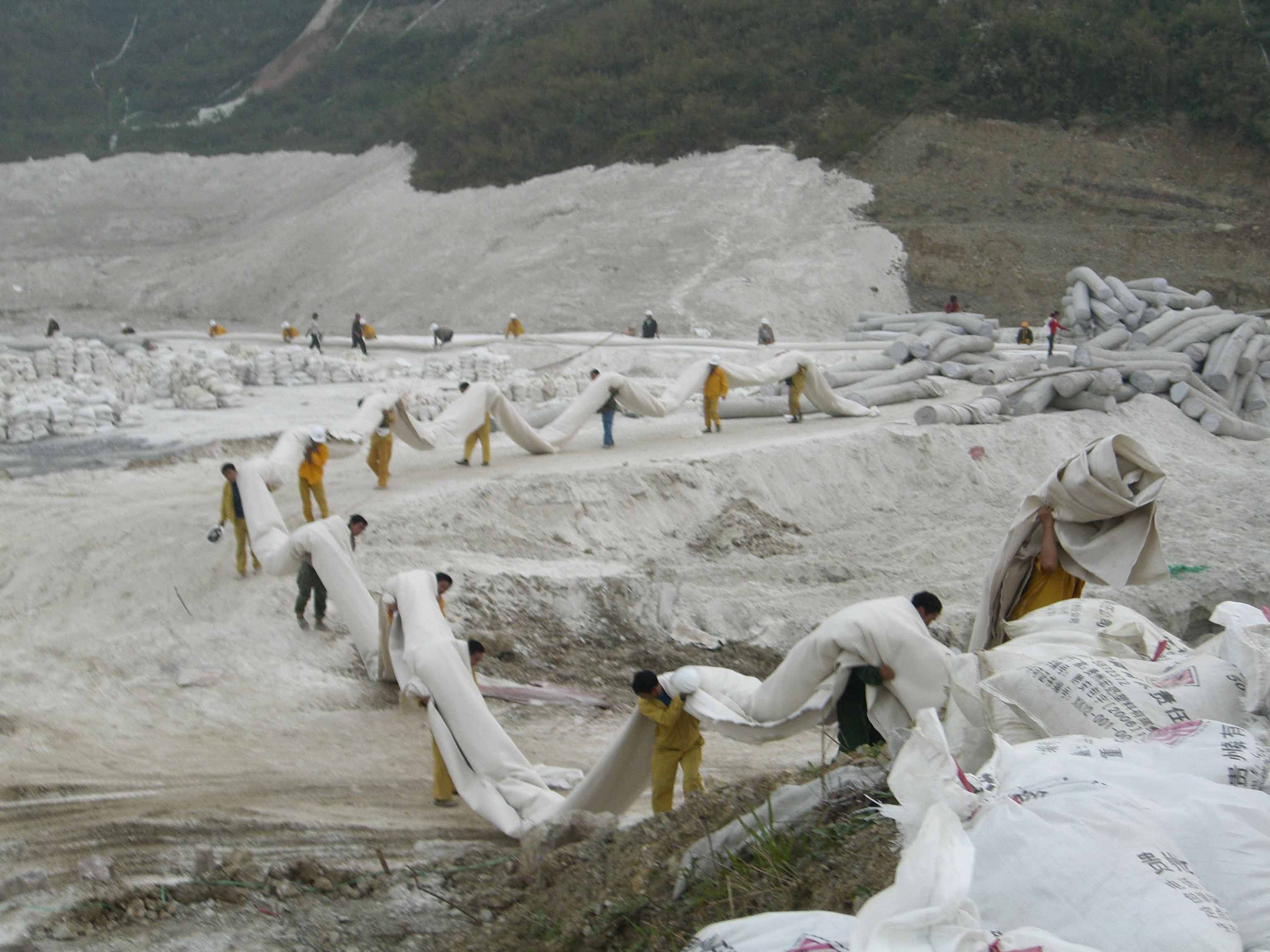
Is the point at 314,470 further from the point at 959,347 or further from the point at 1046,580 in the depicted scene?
the point at 959,347

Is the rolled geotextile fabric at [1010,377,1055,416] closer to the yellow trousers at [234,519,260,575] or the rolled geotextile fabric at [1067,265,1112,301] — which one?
the rolled geotextile fabric at [1067,265,1112,301]

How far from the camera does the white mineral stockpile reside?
30406 millimetres

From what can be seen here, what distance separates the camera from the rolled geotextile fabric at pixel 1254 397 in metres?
19.7

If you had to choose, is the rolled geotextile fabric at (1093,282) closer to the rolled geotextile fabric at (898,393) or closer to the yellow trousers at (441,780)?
the rolled geotextile fabric at (898,393)

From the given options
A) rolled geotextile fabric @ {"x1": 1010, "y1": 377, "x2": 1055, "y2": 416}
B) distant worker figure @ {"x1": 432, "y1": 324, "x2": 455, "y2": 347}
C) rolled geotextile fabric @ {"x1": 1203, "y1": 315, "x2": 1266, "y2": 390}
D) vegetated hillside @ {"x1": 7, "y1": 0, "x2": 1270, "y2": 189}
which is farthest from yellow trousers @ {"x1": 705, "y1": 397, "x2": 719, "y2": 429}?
vegetated hillside @ {"x1": 7, "y1": 0, "x2": 1270, "y2": 189}

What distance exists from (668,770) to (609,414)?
918cm

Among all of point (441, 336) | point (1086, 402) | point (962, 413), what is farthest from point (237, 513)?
point (441, 336)

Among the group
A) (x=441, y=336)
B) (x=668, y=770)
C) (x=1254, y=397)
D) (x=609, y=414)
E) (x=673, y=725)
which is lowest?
(x=668, y=770)

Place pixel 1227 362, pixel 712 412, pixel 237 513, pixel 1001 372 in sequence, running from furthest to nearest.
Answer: pixel 1227 362 < pixel 1001 372 < pixel 712 412 < pixel 237 513

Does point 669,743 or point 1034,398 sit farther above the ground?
point 1034,398

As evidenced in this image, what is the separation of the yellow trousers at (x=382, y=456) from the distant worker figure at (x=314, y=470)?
1.16 metres

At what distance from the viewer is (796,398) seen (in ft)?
54.0

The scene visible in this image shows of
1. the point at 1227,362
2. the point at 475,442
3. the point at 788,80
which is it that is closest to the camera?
the point at 475,442

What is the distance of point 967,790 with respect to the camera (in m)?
3.09
